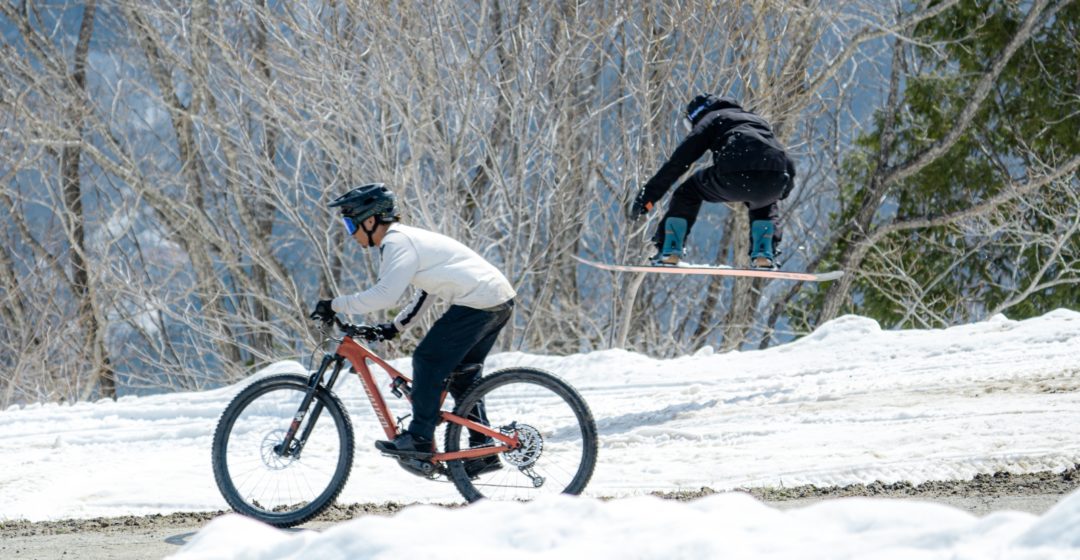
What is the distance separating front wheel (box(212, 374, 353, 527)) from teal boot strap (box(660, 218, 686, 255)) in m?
4.42

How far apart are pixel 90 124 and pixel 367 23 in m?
8.42

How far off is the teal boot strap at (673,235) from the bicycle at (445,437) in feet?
13.2

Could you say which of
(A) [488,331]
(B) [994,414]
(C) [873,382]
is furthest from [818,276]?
(A) [488,331]

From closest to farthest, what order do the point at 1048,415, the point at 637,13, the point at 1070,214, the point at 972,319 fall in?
the point at 1048,415 < the point at 637,13 < the point at 1070,214 < the point at 972,319

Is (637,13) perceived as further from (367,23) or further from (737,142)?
(737,142)

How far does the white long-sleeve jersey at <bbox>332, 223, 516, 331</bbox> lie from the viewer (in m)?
6.05

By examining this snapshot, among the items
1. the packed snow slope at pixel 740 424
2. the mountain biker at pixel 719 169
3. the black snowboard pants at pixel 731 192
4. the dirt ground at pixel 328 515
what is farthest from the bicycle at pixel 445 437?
the black snowboard pants at pixel 731 192

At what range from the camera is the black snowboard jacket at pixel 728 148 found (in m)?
9.48

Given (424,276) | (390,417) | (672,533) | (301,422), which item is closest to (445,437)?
(390,417)

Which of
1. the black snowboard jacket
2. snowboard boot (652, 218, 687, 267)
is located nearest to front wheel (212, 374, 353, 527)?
the black snowboard jacket

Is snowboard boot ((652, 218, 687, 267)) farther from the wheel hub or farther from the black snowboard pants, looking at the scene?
the wheel hub

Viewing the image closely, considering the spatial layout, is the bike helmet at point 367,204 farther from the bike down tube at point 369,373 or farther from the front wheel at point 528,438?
the front wheel at point 528,438

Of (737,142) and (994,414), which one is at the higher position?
(737,142)

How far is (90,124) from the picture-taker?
70.7 ft
